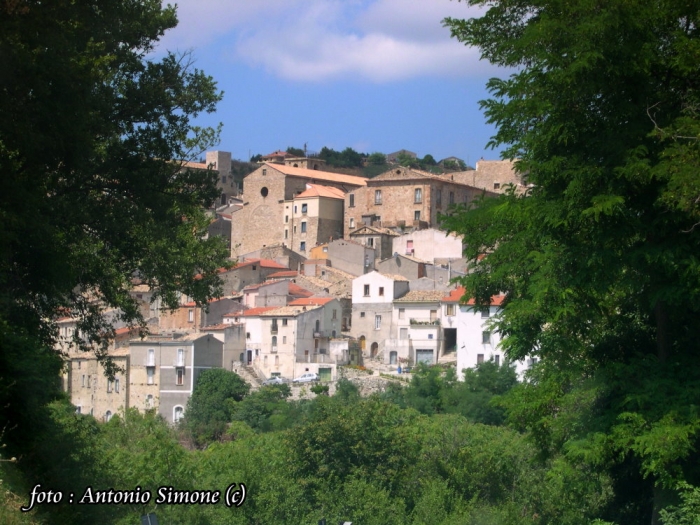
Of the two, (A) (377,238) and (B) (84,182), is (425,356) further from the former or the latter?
(B) (84,182)

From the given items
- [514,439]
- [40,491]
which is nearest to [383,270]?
[514,439]

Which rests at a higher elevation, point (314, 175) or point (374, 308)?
point (314, 175)

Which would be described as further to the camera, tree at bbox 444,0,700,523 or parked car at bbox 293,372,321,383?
parked car at bbox 293,372,321,383

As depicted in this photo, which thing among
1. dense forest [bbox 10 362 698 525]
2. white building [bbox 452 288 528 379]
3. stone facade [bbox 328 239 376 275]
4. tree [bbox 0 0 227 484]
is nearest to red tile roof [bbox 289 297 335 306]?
stone facade [bbox 328 239 376 275]

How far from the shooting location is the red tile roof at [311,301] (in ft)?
194

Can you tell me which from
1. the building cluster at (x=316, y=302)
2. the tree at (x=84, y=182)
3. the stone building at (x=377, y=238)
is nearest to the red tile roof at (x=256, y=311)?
the building cluster at (x=316, y=302)

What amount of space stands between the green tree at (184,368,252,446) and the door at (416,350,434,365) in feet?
33.4

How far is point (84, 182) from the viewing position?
1427cm

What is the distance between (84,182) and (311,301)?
151 feet

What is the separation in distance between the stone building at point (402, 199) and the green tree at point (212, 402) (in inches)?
975

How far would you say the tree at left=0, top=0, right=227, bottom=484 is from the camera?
1069cm

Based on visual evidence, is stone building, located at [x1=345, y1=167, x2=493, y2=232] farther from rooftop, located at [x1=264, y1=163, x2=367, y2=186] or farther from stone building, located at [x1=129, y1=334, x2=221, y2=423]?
stone building, located at [x1=129, y1=334, x2=221, y2=423]

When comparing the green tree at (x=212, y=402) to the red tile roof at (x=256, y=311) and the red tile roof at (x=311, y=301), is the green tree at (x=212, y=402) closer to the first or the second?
the red tile roof at (x=256, y=311)

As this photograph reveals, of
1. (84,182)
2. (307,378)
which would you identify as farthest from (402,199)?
(84,182)
